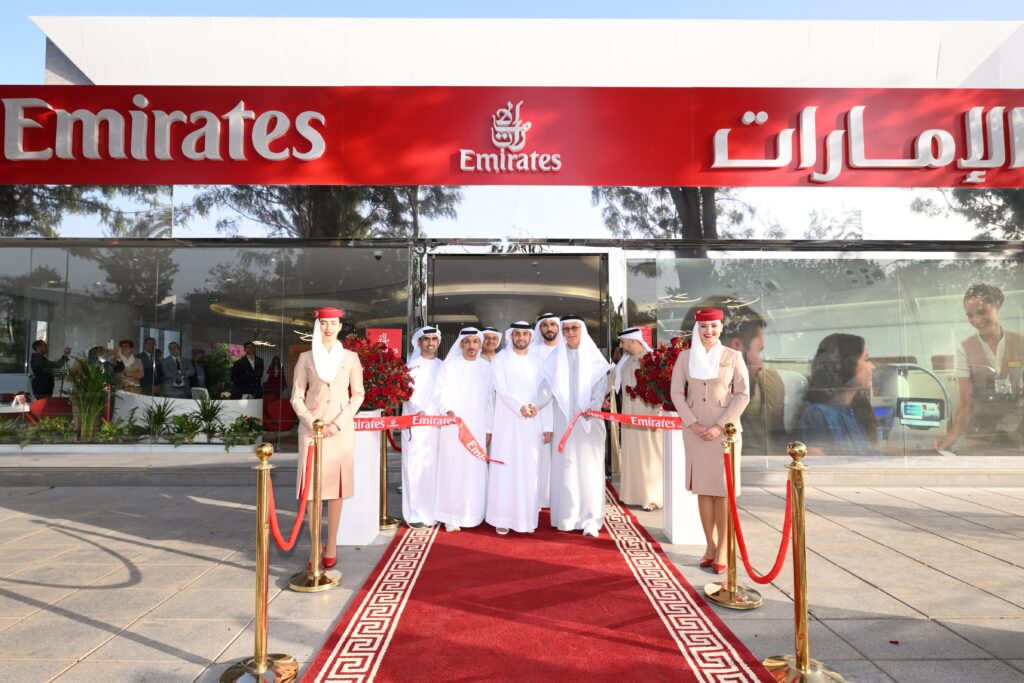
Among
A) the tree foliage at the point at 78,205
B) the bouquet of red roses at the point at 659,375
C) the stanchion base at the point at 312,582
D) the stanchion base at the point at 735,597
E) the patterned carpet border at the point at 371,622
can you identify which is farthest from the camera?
the tree foliage at the point at 78,205

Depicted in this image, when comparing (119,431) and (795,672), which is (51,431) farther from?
(795,672)

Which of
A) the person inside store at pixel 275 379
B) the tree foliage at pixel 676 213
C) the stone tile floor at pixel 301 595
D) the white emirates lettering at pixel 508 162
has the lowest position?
the stone tile floor at pixel 301 595

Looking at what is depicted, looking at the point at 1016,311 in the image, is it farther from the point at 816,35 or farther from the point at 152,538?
the point at 152,538

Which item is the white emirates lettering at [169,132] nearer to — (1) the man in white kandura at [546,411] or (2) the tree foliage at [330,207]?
(2) the tree foliage at [330,207]

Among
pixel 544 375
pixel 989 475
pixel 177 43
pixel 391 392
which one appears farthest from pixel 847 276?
pixel 177 43

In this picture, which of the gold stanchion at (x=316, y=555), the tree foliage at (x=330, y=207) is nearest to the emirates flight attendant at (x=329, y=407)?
the gold stanchion at (x=316, y=555)

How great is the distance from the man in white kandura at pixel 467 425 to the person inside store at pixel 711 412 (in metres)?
2.24

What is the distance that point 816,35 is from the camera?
31.2ft

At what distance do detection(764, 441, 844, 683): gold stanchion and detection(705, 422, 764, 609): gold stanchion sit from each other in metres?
0.59

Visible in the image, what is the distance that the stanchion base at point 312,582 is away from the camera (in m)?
4.21

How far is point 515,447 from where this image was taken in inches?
234

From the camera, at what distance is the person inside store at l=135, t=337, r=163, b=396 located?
9.83 metres

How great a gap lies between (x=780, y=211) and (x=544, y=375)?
4.88 meters

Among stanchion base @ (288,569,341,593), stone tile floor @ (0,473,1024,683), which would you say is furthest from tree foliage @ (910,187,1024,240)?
stanchion base @ (288,569,341,593)
